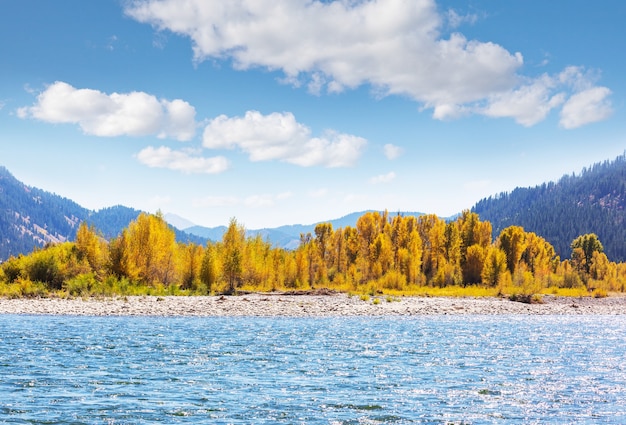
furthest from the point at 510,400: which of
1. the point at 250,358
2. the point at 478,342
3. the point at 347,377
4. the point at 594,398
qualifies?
the point at 478,342

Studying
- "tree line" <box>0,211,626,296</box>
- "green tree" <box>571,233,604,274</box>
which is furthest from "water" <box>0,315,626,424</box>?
"green tree" <box>571,233,604,274</box>

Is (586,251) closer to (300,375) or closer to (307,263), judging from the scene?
(307,263)

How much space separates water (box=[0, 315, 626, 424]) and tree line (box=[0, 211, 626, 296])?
27.1 m

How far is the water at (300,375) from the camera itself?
44.6 feet

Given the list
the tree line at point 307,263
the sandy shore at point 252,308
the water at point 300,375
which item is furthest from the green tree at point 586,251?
the water at point 300,375

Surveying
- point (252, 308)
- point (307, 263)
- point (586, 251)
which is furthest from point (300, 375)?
point (586, 251)

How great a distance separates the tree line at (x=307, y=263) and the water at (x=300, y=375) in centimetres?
2715

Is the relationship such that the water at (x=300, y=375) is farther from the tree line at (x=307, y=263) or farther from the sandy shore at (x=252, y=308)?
the tree line at (x=307, y=263)

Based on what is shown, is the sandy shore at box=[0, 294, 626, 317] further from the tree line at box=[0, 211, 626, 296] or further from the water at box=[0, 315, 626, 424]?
the water at box=[0, 315, 626, 424]

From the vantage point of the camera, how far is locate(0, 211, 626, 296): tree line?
191 ft

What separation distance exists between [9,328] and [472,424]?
28.7 m

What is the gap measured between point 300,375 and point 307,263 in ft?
213

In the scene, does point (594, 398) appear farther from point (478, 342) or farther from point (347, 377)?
point (478, 342)

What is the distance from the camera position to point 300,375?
18.9 m
